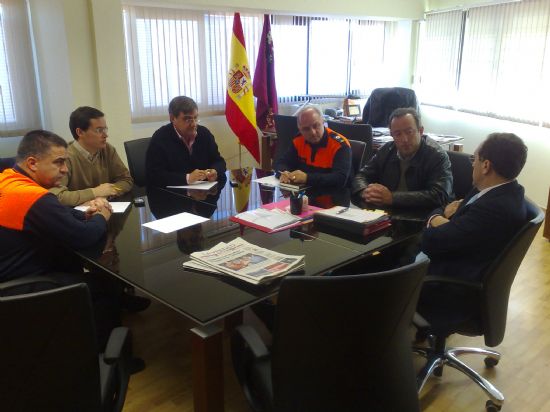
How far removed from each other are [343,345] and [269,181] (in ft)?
5.98

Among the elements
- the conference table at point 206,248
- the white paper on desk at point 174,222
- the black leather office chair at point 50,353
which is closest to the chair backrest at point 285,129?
the conference table at point 206,248

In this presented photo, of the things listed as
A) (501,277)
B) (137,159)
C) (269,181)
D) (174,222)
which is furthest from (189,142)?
(501,277)

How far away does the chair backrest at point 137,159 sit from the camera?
3205mm

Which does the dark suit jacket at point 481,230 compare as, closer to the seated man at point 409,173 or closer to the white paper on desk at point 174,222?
the seated man at point 409,173

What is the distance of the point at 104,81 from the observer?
3.86m

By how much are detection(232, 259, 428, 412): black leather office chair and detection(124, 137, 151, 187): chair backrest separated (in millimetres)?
2099

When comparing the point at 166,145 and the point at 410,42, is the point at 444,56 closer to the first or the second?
the point at 410,42

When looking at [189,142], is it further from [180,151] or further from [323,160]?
[323,160]

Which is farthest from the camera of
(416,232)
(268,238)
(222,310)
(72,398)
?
(416,232)

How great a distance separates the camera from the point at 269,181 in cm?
299

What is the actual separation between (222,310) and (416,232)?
3.51 ft

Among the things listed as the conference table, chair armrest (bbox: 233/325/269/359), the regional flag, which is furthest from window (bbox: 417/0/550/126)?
chair armrest (bbox: 233/325/269/359)

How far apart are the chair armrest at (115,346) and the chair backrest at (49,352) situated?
72 mm

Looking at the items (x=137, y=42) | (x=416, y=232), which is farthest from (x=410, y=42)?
(x=416, y=232)
